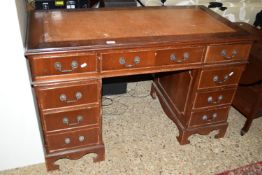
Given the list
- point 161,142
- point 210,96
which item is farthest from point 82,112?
point 210,96

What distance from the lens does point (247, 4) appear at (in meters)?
2.38

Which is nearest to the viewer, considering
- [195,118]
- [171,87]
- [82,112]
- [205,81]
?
[82,112]

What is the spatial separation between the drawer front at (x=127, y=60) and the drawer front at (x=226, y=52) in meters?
0.36

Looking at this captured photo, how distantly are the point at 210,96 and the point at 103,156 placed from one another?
809 mm

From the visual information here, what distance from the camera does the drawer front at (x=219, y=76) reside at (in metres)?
1.60

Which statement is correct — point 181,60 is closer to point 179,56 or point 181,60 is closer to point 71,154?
point 179,56

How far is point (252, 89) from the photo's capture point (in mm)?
1989

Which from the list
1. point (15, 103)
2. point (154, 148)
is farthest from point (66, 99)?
point (154, 148)

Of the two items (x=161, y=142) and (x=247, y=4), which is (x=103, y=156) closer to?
(x=161, y=142)

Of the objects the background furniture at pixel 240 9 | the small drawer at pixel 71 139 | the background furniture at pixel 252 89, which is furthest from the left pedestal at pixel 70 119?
the background furniture at pixel 240 9

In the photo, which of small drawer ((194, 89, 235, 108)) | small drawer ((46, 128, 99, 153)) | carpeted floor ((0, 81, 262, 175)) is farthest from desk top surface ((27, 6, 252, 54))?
carpeted floor ((0, 81, 262, 175))

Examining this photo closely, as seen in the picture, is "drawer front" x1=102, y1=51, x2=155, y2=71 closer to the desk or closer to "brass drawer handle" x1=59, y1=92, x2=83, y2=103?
the desk

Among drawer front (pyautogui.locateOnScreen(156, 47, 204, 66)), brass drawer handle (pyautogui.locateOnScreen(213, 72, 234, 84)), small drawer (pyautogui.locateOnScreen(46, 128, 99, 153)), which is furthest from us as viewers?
brass drawer handle (pyautogui.locateOnScreen(213, 72, 234, 84))

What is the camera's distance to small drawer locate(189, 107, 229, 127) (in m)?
1.79
